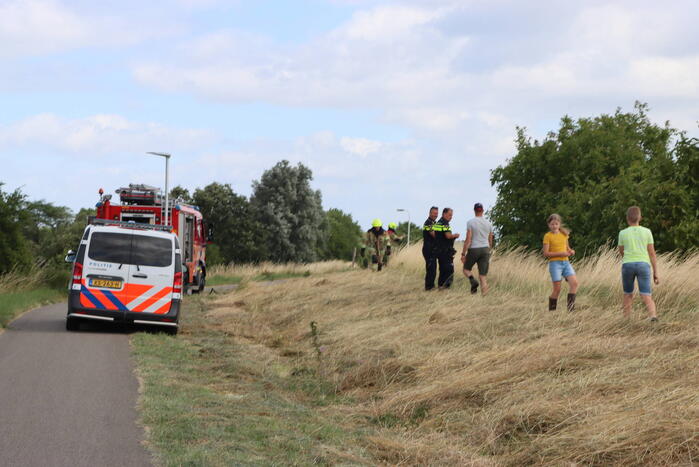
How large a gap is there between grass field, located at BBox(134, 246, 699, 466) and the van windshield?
Answer: 5.17 ft

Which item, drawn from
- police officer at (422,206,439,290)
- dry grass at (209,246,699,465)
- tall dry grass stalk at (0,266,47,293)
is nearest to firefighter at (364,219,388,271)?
police officer at (422,206,439,290)

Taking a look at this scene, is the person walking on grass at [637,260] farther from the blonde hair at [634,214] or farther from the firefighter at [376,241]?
the firefighter at [376,241]

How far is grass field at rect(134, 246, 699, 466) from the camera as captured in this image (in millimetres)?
7270

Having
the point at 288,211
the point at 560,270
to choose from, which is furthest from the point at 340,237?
the point at 560,270

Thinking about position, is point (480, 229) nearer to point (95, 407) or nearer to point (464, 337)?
point (464, 337)

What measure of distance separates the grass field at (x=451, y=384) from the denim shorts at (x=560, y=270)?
0.56 m

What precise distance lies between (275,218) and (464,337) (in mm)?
71110

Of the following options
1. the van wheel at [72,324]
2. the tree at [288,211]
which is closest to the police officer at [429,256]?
the van wheel at [72,324]

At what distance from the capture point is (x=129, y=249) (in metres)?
16.9

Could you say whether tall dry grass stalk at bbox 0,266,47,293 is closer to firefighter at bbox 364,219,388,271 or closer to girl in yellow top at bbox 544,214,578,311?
firefighter at bbox 364,219,388,271

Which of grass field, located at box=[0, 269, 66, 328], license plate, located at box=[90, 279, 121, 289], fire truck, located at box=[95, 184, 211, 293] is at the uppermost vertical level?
fire truck, located at box=[95, 184, 211, 293]

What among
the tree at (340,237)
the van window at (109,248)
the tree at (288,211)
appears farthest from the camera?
the tree at (340,237)

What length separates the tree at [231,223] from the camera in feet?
263

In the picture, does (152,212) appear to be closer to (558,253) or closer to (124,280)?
(124,280)
